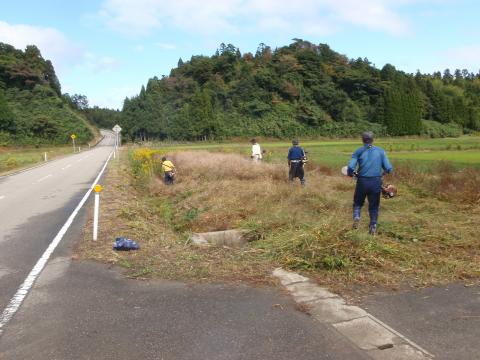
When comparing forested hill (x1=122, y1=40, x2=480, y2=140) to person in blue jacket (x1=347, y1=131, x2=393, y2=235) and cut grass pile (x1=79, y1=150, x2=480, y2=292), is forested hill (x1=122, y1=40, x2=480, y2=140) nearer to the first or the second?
cut grass pile (x1=79, y1=150, x2=480, y2=292)

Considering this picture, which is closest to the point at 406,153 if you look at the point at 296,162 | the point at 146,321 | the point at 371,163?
the point at 296,162

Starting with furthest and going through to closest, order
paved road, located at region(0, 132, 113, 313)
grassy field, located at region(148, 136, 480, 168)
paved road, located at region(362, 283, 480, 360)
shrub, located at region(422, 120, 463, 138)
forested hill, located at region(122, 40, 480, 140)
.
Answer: shrub, located at region(422, 120, 463, 138)
forested hill, located at region(122, 40, 480, 140)
grassy field, located at region(148, 136, 480, 168)
paved road, located at region(0, 132, 113, 313)
paved road, located at region(362, 283, 480, 360)

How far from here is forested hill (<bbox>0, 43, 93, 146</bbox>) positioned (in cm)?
7231

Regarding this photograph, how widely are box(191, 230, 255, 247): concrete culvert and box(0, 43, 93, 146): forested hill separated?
6982 centimetres

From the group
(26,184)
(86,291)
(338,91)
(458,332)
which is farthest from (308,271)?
(338,91)

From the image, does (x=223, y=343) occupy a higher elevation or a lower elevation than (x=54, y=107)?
lower

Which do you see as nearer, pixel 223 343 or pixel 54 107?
pixel 223 343

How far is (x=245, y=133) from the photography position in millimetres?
79938

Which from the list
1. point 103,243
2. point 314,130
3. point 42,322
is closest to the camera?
point 42,322

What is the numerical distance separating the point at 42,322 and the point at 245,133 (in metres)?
76.3

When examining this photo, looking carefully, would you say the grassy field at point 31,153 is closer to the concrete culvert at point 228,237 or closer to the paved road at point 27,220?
the paved road at point 27,220

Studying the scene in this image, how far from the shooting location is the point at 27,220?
10.5 m

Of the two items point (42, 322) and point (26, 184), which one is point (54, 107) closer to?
point (26, 184)

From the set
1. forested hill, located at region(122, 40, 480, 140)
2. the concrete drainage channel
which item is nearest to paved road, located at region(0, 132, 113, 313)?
the concrete drainage channel
